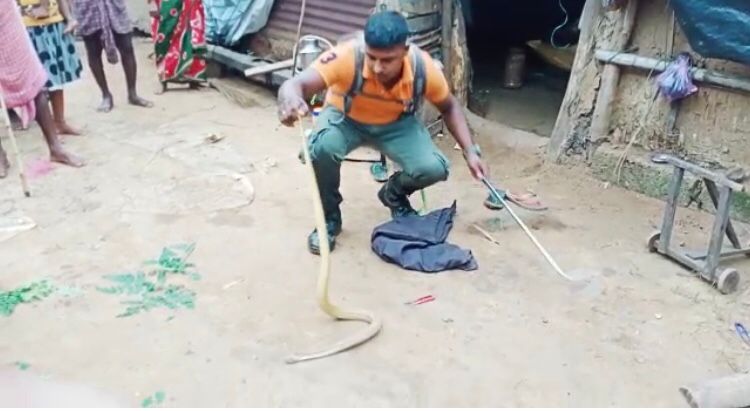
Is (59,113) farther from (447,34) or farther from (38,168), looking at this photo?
(447,34)

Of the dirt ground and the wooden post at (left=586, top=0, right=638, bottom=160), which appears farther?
the wooden post at (left=586, top=0, right=638, bottom=160)

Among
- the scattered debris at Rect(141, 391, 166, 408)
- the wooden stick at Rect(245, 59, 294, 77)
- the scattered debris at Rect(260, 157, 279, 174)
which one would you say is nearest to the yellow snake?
the scattered debris at Rect(141, 391, 166, 408)

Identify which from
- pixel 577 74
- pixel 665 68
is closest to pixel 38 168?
pixel 577 74

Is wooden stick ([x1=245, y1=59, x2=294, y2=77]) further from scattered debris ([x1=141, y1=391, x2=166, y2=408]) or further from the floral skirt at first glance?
scattered debris ([x1=141, y1=391, x2=166, y2=408])

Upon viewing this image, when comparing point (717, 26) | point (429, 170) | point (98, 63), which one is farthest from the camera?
point (98, 63)

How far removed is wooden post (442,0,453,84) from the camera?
5.37 meters

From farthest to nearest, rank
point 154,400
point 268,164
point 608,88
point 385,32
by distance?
1. point 268,164
2. point 608,88
3. point 385,32
4. point 154,400

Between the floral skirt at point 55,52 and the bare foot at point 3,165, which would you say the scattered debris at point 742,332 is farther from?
the floral skirt at point 55,52

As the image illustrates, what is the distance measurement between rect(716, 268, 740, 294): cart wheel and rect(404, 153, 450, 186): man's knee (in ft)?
4.32

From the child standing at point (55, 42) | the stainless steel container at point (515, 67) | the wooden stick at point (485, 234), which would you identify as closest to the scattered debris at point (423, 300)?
the wooden stick at point (485, 234)

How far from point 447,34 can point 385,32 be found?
2412 millimetres

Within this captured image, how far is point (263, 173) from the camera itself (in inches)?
191

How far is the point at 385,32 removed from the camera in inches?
123

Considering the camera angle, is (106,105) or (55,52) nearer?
(55,52)
